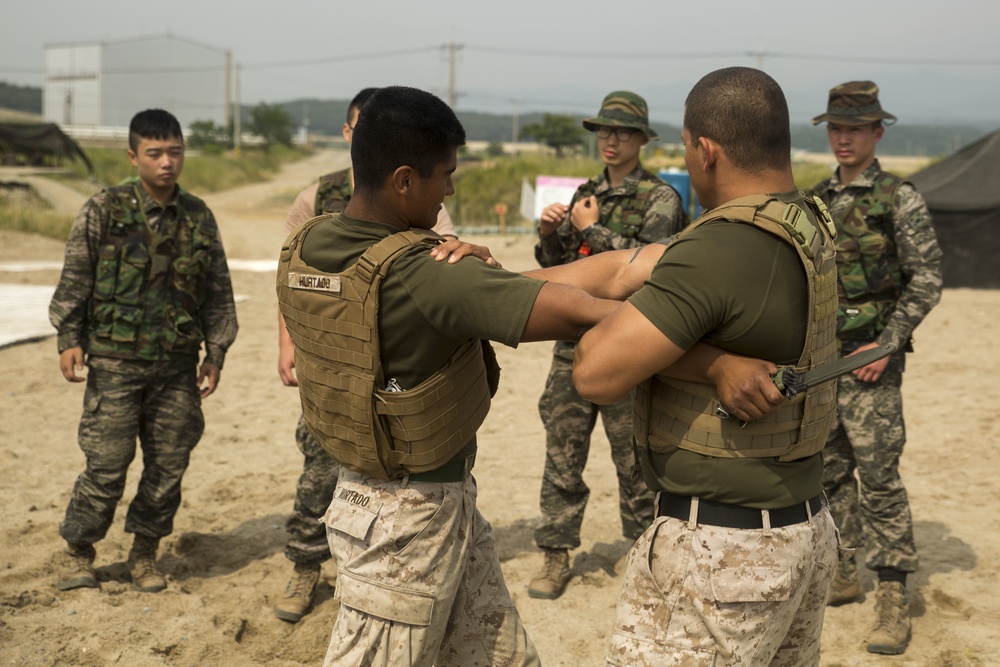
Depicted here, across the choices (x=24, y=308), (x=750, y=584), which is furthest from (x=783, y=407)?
(x=24, y=308)

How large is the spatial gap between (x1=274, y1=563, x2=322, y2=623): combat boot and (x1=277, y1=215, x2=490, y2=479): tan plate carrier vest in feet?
6.70

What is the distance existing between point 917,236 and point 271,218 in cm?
2371

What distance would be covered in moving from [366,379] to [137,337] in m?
2.45

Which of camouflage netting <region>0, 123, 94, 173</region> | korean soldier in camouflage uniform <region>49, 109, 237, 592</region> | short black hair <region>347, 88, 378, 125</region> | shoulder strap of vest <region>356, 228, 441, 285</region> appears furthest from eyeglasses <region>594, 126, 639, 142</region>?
camouflage netting <region>0, 123, 94, 173</region>

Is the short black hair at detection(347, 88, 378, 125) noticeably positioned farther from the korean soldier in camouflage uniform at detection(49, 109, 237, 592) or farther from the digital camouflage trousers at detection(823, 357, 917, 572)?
the digital camouflage trousers at detection(823, 357, 917, 572)

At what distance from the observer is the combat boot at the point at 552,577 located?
16.0 feet

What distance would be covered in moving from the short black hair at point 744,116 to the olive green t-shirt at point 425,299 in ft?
1.94

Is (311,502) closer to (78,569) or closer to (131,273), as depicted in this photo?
(78,569)

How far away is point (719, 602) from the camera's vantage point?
2.37m

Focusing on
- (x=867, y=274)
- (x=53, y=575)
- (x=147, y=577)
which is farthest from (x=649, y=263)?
(x=53, y=575)

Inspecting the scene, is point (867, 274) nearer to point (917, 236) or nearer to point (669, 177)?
point (917, 236)

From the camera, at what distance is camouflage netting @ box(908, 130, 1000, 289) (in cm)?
1445

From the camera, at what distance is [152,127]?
471cm

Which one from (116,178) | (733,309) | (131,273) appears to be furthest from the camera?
(116,178)
